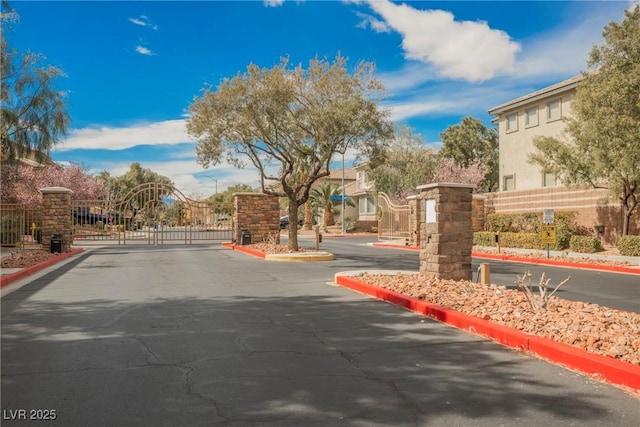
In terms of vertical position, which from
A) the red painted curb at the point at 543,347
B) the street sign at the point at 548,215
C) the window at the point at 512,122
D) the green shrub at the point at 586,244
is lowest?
the red painted curb at the point at 543,347

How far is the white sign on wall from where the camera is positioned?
1090 centimetres

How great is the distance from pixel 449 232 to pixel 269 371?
641cm

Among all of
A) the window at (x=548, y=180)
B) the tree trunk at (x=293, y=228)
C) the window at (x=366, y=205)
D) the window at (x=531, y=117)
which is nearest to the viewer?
the tree trunk at (x=293, y=228)

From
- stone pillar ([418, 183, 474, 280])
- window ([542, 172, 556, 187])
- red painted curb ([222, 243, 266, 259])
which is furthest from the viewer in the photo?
window ([542, 172, 556, 187])

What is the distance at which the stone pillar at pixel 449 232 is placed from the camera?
10.7 meters

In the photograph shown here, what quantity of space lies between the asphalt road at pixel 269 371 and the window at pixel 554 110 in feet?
81.9

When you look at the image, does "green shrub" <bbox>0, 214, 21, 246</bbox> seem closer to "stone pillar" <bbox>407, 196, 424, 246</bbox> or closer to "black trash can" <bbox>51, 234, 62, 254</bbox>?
"black trash can" <bbox>51, 234, 62, 254</bbox>

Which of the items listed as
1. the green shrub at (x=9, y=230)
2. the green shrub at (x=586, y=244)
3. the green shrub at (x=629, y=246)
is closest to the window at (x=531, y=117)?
the green shrub at (x=586, y=244)

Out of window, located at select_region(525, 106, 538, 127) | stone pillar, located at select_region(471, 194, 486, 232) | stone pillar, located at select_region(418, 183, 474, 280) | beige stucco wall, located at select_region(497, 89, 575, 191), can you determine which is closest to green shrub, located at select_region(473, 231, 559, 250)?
stone pillar, located at select_region(471, 194, 486, 232)

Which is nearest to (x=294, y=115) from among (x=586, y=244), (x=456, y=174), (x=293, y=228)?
(x=293, y=228)

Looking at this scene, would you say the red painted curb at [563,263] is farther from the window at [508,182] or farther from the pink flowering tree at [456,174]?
the pink flowering tree at [456,174]

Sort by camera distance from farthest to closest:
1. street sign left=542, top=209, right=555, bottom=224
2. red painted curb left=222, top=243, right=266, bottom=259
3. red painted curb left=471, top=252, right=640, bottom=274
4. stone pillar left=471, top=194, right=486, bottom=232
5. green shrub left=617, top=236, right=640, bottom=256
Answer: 1. stone pillar left=471, top=194, right=486, bottom=232
2. red painted curb left=222, top=243, right=266, bottom=259
3. street sign left=542, top=209, right=555, bottom=224
4. green shrub left=617, top=236, right=640, bottom=256
5. red painted curb left=471, top=252, right=640, bottom=274

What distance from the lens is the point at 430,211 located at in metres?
11.1

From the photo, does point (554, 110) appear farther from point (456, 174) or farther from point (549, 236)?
point (549, 236)
